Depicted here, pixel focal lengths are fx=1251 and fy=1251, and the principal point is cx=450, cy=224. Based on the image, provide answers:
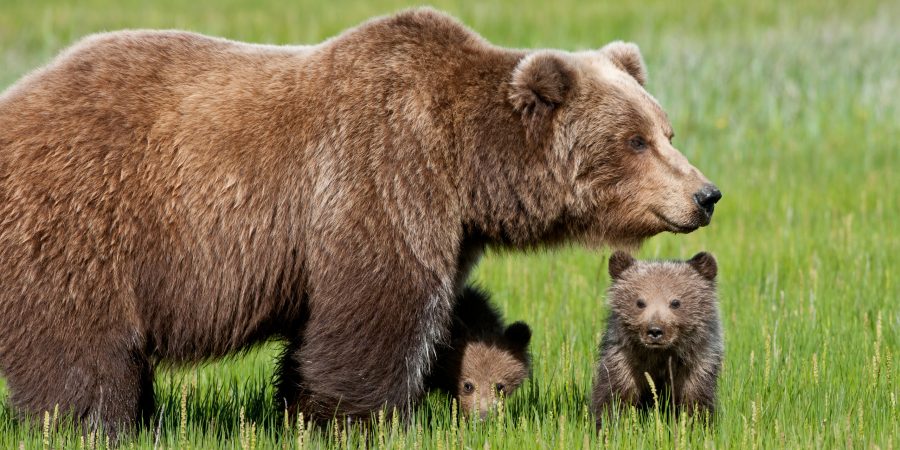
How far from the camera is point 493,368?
7.07m

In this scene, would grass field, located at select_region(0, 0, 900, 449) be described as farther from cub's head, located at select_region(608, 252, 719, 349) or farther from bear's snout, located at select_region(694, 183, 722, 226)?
bear's snout, located at select_region(694, 183, 722, 226)

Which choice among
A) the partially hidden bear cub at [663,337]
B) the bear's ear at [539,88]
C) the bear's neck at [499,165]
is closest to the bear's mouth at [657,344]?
the partially hidden bear cub at [663,337]

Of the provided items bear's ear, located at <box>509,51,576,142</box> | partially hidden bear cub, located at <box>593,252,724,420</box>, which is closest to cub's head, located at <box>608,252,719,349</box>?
partially hidden bear cub, located at <box>593,252,724,420</box>

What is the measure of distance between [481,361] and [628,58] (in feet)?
6.20

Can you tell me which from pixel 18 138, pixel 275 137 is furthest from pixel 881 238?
pixel 18 138

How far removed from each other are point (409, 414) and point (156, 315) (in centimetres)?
132

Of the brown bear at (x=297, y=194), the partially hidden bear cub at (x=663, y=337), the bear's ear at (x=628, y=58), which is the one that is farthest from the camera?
the bear's ear at (x=628, y=58)

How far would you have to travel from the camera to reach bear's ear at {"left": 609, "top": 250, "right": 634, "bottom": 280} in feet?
21.0

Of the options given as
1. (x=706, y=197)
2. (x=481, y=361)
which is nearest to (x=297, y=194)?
(x=481, y=361)

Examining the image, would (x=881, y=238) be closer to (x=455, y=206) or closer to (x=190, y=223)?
(x=455, y=206)

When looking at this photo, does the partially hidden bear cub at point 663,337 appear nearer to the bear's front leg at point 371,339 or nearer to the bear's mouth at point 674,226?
the bear's mouth at point 674,226

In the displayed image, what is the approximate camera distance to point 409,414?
612cm

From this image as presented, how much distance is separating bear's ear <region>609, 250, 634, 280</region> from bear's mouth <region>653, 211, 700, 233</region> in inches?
10.8

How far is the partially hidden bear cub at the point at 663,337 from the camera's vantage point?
20.0 ft
